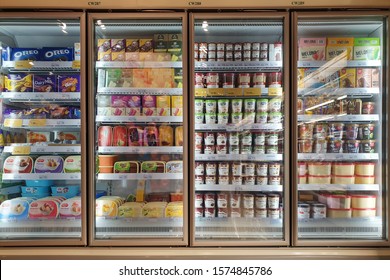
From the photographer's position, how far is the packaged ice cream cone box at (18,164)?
2.29m

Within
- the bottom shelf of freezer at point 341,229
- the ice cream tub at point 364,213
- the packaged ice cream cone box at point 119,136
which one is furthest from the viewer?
the packaged ice cream cone box at point 119,136

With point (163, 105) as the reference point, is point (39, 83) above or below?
above

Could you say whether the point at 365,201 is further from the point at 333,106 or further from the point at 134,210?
the point at 134,210

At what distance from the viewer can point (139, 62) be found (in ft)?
7.41

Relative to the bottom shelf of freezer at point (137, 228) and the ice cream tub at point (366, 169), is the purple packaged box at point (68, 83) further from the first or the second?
the ice cream tub at point (366, 169)

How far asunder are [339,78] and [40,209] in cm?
252

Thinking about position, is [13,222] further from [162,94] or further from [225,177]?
[225,177]

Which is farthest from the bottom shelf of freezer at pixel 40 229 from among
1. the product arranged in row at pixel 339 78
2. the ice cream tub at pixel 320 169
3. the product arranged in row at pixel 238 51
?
the product arranged in row at pixel 339 78

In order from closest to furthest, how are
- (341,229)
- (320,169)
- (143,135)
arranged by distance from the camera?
(341,229) → (320,169) → (143,135)

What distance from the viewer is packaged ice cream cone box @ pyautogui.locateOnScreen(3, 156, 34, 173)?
90.0 inches

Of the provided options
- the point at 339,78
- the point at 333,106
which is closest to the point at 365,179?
the point at 333,106

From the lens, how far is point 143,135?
2.38 meters

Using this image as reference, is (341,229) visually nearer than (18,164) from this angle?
Yes

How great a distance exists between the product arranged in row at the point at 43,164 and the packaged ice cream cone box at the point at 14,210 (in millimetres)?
240
